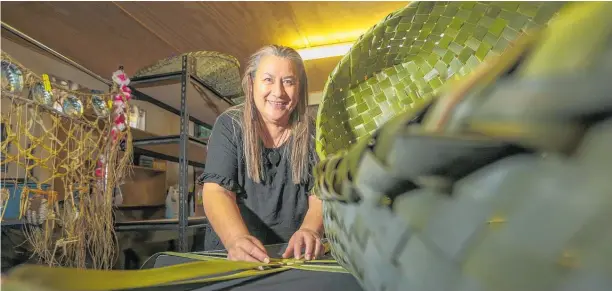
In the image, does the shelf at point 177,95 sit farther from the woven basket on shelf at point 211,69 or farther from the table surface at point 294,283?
the table surface at point 294,283

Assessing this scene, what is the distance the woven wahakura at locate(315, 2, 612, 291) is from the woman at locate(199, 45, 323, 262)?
2.25 feet

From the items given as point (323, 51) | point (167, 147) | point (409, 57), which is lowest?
point (409, 57)

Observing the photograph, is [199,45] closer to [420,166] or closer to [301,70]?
[301,70]

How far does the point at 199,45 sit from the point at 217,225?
6.09ft

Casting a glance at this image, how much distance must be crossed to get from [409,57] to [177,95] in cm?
177

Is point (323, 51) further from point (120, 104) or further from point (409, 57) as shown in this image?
point (409, 57)

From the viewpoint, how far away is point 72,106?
4.89 ft

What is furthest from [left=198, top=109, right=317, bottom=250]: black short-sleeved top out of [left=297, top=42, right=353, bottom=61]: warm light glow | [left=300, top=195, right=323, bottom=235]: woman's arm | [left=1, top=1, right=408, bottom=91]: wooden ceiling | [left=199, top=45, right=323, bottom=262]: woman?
[left=297, top=42, right=353, bottom=61]: warm light glow

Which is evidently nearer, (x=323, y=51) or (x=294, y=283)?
(x=294, y=283)

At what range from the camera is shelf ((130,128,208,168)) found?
186cm

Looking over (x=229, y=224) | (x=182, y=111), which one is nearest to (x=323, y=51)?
(x=182, y=111)

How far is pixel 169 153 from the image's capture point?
234 centimetres

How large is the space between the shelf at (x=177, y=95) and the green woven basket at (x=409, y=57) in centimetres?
143

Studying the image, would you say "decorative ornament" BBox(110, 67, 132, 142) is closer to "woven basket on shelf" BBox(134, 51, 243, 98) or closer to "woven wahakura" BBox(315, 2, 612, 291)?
"woven basket on shelf" BBox(134, 51, 243, 98)
